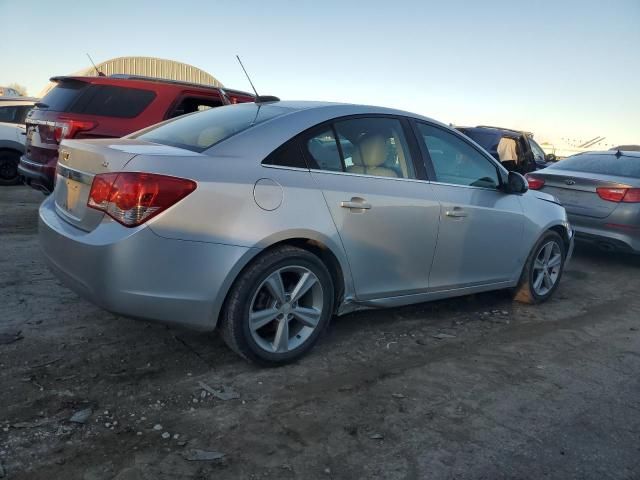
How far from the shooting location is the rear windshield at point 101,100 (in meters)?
6.29

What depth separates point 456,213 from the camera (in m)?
4.05

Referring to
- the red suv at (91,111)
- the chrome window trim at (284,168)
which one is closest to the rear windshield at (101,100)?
the red suv at (91,111)

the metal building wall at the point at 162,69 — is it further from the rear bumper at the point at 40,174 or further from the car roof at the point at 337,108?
the car roof at the point at 337,108

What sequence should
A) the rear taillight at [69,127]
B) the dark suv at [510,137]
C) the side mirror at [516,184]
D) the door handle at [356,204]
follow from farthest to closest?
the dark suv at [510,137], the rear taillight at [69,127], the side mirror at [516,184], the door handle at [356,204]

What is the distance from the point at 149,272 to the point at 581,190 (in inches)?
228

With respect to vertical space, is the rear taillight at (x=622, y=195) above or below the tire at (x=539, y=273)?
above

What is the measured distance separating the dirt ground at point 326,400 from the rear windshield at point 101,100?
2.53 metres

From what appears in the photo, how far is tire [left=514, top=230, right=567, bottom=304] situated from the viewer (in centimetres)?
489

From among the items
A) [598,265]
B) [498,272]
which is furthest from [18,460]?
[598,265]

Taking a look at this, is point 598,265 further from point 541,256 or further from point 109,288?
point 109,288

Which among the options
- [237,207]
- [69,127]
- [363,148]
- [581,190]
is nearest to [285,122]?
[363,148]

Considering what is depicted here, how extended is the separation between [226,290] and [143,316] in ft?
1.49

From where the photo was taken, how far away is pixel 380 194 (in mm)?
3605

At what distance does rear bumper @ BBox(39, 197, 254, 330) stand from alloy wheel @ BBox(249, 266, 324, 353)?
276 millimetres
